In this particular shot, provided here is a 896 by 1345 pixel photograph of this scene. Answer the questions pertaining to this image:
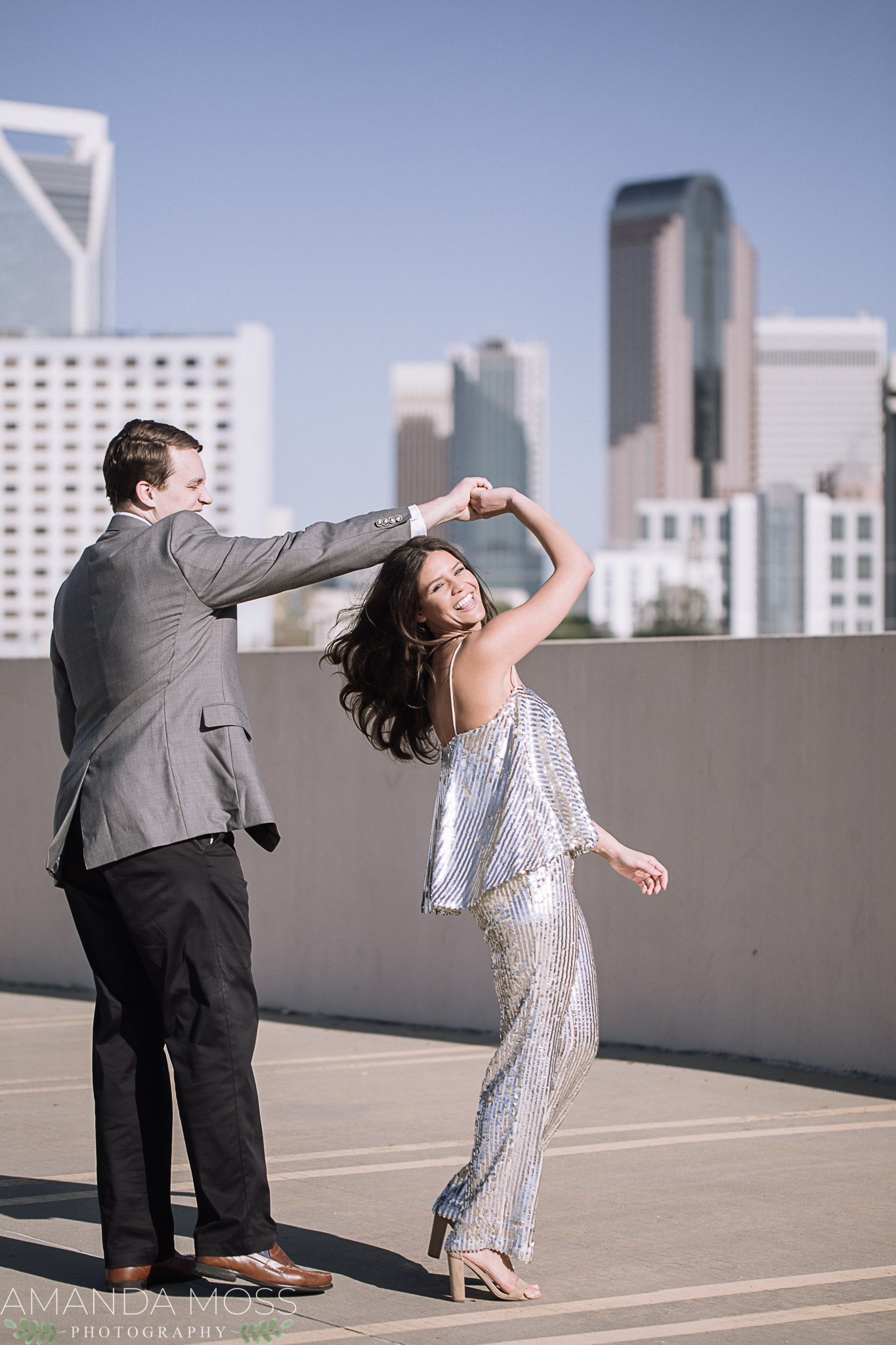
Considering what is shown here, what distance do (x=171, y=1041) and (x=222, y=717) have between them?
0.76 meters

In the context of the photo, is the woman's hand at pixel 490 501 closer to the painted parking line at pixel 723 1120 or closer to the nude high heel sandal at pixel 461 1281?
the nude high heel sandal at pixel 461 1281

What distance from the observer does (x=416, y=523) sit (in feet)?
12.3

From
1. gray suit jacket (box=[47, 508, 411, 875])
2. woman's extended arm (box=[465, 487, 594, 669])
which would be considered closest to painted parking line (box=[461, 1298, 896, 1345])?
gray suit jacket (box=[47, 508, 411, 875])

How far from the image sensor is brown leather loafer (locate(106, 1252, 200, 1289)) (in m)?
3.66

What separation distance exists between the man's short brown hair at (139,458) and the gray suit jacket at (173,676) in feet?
0.42

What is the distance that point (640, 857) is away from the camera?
385 cm

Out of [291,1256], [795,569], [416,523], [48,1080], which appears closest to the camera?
[416,523]

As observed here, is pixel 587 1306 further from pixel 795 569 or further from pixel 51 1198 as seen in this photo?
pixel 795 569

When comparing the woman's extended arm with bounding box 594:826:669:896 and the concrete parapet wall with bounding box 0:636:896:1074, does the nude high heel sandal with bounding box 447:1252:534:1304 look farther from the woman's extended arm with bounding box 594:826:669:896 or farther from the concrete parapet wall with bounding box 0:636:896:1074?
the concrete parapet wall with bounding box 0:636:896:1074

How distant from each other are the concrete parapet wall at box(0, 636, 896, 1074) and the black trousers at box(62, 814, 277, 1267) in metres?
3.51

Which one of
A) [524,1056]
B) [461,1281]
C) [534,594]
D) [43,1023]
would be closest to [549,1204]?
[461,1281]

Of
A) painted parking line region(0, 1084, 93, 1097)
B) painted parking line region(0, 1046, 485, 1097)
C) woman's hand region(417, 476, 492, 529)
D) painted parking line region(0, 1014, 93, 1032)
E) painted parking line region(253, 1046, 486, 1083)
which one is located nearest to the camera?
woman's hand region(417, 476, 492, 529)

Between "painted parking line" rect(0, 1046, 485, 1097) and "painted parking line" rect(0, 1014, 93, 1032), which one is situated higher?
Answer: "painted parking line" rect(0, 1046, 485, 1097)

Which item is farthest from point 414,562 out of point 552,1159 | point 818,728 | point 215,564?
point 818,728
